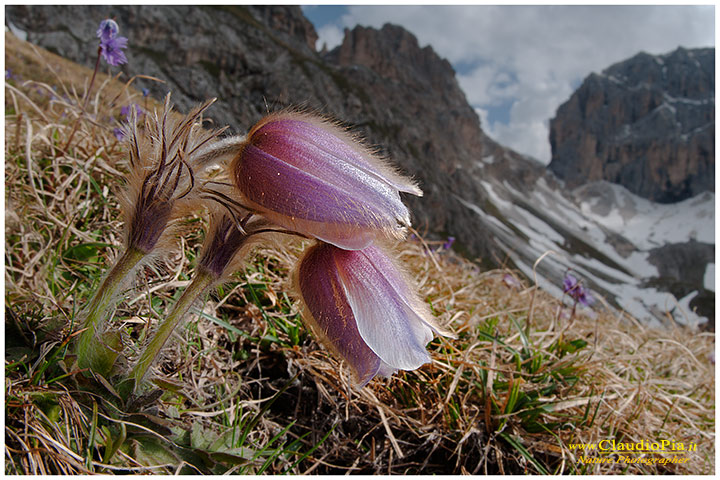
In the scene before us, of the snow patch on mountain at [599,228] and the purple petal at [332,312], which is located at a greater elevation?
the purple petal at [332,312]

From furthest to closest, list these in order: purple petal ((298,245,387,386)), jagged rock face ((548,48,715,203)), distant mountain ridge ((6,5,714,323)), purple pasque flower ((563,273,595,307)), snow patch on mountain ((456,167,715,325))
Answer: jagged rock face ((548,48,715,203)), snow patch on mountain ((456,167,715,325)), distant mountain ridge ((6,5,714,323)), purple pasque flower ((563,273,595,307)), purple petal ((298,245,387,386))

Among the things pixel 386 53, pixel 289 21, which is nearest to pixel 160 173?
pixel 289 21

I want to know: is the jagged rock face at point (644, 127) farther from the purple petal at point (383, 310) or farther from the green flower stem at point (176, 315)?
the green flower stem at point (176, 315)

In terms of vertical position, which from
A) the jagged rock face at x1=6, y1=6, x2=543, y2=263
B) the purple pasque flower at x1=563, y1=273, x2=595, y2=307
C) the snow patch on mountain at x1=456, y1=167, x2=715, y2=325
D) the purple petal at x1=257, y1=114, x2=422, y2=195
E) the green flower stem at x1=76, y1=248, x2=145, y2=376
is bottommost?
the snow patch on mountain at x1=456, y1=167, x2=715, y2=325

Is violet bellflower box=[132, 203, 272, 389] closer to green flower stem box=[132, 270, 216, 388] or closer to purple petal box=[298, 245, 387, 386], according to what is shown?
green flower stem box=[132, 270, 216, 388]

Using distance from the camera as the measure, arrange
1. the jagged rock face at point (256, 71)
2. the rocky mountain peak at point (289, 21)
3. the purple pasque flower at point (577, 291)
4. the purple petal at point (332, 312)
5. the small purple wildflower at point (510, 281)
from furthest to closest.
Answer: the rocky mountain peak at point (289, 21), the jagged rock face at point (256, 71), the small purple wildflower at point (510, 281), the purple pasque flower at point (577, 291), the purple petal at point (332, 312)

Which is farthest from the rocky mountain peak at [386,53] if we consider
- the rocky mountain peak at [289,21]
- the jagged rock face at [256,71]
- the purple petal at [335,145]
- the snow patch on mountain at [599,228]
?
the purple petal at [335,145]

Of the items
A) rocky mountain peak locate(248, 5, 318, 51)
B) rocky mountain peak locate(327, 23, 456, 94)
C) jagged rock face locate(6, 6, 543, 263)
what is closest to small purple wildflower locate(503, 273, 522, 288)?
jagged rock face locate(6, 6, 543, 263)
